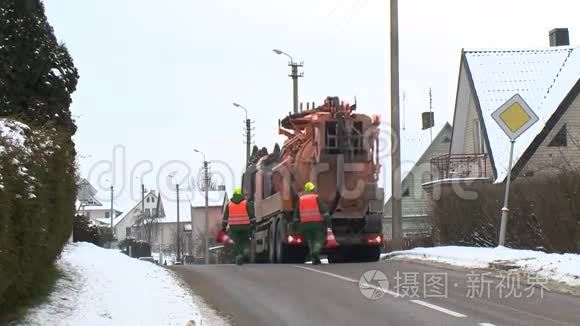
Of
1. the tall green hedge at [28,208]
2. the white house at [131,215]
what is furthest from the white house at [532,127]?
the white house at [131,215]

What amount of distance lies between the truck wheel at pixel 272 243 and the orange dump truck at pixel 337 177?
35 cm

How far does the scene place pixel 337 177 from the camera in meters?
17.3

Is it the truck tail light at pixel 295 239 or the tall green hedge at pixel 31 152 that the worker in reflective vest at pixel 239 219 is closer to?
the truck tail light at pixel 295 239

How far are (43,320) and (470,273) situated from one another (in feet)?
25.2

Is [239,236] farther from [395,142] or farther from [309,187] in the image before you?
[395,142]

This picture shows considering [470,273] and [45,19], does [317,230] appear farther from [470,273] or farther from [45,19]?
[45,19]

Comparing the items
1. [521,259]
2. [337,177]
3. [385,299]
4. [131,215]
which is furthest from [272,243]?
[131,215]

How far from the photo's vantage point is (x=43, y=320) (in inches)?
272

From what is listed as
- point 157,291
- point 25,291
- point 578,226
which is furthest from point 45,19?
point 578,226

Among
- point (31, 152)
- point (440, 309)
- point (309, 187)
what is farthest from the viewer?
point (309, 187)

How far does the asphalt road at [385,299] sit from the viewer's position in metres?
8.45

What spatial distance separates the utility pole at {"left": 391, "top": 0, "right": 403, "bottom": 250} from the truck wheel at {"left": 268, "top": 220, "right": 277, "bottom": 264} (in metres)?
3.69

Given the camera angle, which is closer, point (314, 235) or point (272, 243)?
point (314, 235)

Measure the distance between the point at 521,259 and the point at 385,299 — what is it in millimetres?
3565
